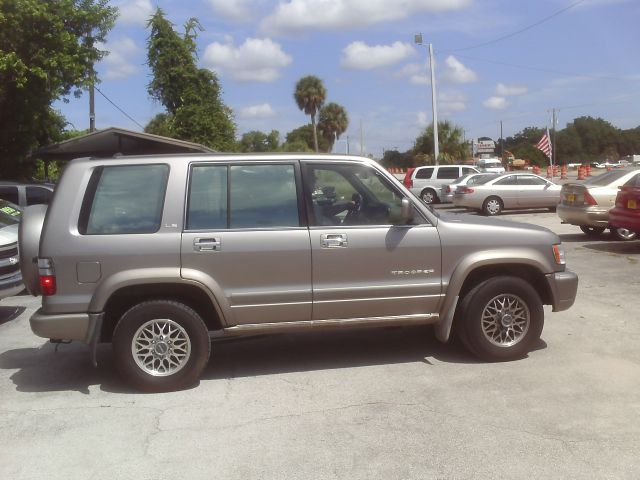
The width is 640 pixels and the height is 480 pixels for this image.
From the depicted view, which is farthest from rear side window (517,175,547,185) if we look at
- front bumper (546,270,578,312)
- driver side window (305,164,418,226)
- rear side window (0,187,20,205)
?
driver side window (305,164,418,226)

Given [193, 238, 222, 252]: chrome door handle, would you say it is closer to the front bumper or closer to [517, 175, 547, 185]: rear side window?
the front bumper

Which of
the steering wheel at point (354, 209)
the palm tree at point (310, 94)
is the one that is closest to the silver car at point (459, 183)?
the steering wheel at point (354, 209)

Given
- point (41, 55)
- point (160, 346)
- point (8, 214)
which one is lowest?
point (160, 346)

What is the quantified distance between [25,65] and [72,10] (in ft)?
6.72

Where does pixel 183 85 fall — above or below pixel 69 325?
above

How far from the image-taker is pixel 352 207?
5.93m

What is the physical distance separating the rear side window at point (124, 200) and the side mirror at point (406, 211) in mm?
1962

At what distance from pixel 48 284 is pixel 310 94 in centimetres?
5486

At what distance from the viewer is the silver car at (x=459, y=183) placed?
23.2 meters

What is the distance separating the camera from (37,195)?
13688 millimetres

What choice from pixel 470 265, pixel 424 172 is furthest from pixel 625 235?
pixel 424 172

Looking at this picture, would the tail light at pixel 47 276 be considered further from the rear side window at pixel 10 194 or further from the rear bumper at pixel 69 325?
the rear side window at pixel 10 194

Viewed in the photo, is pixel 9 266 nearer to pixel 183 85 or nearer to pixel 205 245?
pixel 205 245

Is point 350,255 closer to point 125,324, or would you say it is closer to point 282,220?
point 282,220
